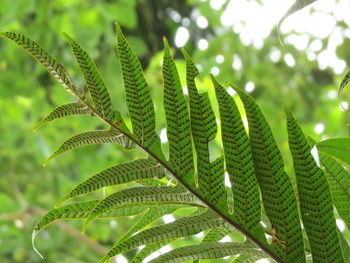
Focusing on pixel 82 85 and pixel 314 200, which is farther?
pixel 82 85

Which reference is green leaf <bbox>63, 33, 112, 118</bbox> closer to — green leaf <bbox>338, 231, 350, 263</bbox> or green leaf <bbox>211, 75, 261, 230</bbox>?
green leaf <bbox>211, 75, 261, 230</bbox>

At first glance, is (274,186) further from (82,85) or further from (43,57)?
(82,85)

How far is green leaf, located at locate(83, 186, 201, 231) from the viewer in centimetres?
41

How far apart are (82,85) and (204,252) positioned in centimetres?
173

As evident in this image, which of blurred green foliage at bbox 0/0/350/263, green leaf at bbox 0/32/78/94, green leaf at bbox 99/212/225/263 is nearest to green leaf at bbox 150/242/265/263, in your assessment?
green leaf at bbox 99/212/225/263

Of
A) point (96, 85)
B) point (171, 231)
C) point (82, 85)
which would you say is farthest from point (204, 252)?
point (82, 85)

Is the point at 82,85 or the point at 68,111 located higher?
the point at 82,85

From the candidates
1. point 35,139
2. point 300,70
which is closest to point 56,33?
point 35,139

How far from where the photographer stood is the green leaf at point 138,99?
403mm

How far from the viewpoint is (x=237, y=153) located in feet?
1.30

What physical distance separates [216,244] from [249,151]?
66 mm

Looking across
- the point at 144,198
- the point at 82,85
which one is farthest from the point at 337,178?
the point at 82,85

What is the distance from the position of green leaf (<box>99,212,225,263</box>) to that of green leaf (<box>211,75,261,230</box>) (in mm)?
26

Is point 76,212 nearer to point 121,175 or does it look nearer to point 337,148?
point 121,175
